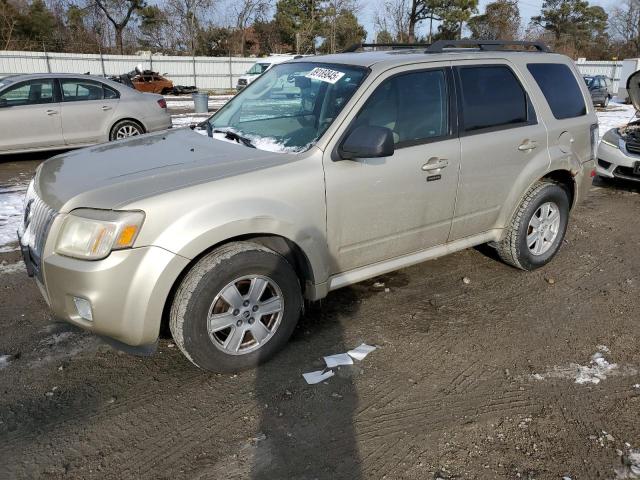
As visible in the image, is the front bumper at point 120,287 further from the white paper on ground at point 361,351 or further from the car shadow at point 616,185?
the car shadow at point 616,185

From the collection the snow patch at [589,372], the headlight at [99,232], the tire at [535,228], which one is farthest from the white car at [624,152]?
the headlight at [99,232]

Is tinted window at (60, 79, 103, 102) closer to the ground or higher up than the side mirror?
higher up

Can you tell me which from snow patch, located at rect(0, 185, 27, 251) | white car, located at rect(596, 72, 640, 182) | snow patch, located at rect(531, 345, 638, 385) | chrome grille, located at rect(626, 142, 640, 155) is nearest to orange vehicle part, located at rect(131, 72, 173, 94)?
snow patch, located at rect(0, 185, 27, 251)

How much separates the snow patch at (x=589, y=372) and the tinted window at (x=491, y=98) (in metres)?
1.79

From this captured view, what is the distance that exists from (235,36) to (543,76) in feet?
157

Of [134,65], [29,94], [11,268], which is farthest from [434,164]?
[134,65]

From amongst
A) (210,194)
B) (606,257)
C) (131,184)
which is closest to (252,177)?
(210,194)

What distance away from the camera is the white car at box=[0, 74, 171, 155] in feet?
29.7

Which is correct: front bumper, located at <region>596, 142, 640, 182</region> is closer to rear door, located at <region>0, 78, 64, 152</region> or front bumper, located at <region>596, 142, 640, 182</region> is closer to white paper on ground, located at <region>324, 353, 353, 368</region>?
white paper on ground, located at <region>324, 353, 353, 368</region>

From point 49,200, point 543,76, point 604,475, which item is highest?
point 543,76

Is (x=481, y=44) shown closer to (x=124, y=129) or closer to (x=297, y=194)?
(x=297, y=194)

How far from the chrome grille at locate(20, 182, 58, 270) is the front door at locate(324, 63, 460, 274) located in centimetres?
160

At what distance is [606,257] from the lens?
17.6 ft

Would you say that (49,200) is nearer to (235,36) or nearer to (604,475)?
(604,475)
